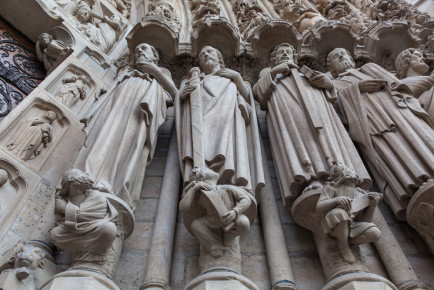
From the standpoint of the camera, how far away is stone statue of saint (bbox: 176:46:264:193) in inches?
117

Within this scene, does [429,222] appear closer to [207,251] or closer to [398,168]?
[398,168]

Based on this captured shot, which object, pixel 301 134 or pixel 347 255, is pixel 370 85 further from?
pixel 347 255

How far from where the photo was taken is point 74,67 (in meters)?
4.61

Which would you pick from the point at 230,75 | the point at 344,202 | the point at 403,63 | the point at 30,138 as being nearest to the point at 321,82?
the point at 230,75

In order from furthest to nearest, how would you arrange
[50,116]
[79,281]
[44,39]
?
[44,39]
[50,116]
[79,281]

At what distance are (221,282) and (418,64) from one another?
3.59 meters

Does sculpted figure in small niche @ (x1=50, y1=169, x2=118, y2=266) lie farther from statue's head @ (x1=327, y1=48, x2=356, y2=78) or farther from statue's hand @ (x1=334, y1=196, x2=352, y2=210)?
statue's head @ (x1=327, y1=48, x2=356, y2=78)

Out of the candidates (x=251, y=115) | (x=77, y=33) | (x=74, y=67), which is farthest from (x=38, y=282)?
(x=77, y=33)

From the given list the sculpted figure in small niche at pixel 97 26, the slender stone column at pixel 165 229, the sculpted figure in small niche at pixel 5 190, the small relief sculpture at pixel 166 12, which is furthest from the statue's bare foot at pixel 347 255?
the small relief sculpture at pixel 166 12

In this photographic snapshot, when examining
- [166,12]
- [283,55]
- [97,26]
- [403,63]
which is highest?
[166,12]

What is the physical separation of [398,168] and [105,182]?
2155 mm

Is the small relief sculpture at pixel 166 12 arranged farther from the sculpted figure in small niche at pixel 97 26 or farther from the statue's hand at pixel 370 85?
the statue's hand at pixel 370 85

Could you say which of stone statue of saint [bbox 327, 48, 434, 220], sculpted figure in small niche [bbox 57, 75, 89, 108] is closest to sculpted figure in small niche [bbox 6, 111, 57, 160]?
sculpted figure in small niche [bbox 57, 75, 89, 108]

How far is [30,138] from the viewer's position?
347 cm
